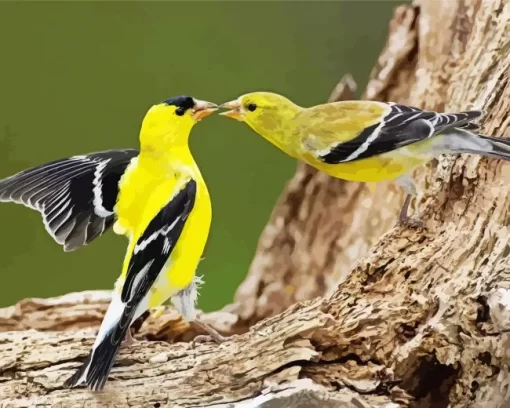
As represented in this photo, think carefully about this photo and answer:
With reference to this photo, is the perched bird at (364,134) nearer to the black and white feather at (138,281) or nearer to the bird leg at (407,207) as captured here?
the bird leg at (407,207)

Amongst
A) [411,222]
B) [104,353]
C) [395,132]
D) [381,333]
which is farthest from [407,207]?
[104,353]

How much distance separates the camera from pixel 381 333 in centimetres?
91

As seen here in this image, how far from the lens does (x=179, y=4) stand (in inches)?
50.2

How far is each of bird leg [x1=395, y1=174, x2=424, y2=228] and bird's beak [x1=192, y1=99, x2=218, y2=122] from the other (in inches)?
14.3

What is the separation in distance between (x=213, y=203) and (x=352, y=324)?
1.45 ft

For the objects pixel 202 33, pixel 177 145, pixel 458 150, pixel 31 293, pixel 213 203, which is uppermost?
pixel 202 33

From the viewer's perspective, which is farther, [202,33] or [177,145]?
[202,33]

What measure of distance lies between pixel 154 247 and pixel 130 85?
0.44m

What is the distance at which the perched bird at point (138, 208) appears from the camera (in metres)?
0.92

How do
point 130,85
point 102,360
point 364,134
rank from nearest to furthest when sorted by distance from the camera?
point 102,360 < point 364,134 < point 130,85

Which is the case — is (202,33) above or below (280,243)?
above

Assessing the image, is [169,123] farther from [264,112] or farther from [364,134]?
[364,134]

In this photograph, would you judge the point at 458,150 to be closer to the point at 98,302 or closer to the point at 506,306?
the point at 506,306

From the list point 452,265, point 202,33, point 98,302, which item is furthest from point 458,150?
point 98,302
